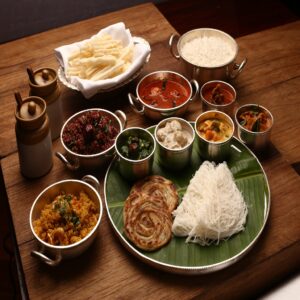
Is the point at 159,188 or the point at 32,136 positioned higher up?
the point at 32,136

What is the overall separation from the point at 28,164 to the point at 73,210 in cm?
31

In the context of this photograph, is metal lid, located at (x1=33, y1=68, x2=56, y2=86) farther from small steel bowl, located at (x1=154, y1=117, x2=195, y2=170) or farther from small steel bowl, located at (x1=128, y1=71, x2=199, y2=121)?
small steel bowl, located at (x1=154, y1=117, x2=195, y2=170)

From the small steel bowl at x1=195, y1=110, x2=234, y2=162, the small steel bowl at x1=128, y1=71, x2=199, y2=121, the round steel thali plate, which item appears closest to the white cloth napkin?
the small steel bowl at x1=128, y1=71, x2=199, y2=121

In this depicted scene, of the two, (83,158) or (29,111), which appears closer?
(29,111)

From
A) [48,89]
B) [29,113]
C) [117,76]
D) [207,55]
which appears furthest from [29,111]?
[207,55]

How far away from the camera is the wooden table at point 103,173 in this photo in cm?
138

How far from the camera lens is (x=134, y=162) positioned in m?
1.55

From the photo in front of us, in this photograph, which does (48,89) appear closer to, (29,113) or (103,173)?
(29,113)

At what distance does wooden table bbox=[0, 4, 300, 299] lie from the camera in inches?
54.5

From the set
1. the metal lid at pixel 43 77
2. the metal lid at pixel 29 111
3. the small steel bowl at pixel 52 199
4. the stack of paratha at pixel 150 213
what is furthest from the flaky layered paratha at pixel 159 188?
the metal lid at pixel 43 77

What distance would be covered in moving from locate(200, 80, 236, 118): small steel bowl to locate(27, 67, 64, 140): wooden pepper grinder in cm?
62

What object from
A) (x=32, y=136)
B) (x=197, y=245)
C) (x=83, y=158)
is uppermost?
(x=32, y=136)

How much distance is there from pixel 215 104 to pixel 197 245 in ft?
2.25

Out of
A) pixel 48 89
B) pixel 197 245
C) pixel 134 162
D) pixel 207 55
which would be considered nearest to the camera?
pixel 197 245
